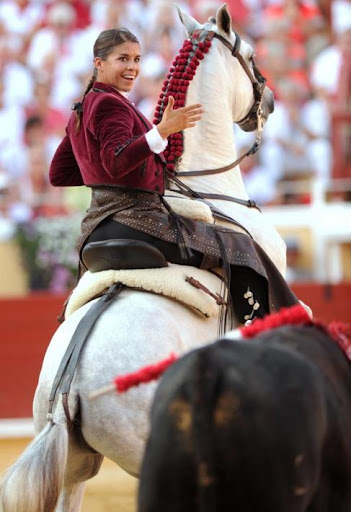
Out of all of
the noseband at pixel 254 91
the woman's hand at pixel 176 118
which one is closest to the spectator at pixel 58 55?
the noseband at pixel 254 91

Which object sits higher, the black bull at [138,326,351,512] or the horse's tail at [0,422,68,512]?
the black bull at [138,326,351,512]

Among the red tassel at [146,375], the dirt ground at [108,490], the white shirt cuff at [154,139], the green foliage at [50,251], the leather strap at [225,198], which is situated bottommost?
the dirt ground at [108,490]

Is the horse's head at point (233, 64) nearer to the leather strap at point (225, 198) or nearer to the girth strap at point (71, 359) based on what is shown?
the leather strap at point (225, 198)

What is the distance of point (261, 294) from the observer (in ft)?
12.6

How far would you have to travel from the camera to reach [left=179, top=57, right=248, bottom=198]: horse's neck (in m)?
4.10

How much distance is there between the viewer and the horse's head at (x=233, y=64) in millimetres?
4191

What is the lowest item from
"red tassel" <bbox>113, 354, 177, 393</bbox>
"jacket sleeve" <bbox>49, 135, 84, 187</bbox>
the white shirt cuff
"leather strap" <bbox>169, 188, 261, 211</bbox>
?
"red tassel" <bbox>113, 354, 177, 393</bbox>

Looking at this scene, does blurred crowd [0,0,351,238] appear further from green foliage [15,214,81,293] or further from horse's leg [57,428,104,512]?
horse's leg [57,428,104,512]

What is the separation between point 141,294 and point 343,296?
5690 millimetres

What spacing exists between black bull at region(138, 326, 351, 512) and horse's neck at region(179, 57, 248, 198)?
6.19ft

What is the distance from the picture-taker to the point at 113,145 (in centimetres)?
346

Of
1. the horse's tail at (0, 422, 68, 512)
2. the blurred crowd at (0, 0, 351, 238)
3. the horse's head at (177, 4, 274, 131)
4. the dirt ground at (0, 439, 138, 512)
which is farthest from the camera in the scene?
the blurred crowd at (0, 0, 351, 238)

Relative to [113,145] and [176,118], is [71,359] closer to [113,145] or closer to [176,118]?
[113,145]

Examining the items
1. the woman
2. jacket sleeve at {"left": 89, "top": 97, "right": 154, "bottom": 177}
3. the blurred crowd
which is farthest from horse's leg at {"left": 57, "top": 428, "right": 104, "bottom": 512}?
the blurred crowd
